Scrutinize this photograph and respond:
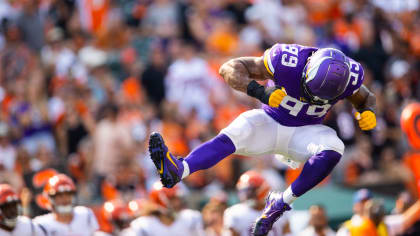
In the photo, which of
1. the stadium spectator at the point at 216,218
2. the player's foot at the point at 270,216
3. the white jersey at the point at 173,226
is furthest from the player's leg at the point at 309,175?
the stadium spectator at the point at 216,218

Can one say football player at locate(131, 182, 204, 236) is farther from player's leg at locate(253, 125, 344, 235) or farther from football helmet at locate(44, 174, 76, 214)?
player's leg at locate(253, 125, 344, 235)

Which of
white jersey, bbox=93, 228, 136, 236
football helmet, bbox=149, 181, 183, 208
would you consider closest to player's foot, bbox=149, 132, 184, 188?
white jersey, bbox=93, 228, 136, 236

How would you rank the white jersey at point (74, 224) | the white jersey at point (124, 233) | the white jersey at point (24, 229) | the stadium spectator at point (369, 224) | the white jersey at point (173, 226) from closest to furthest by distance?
1. the white jersey at point (24, 229)
2. the white jersey at point (74, 224)
3. the stadium spectator at point (369, 224)
4. the white jersey at point (124, 233)
5. the white jersey at point (173, 226)

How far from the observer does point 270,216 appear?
655 centimetres

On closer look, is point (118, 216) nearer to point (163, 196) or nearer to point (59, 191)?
point (163, 196)

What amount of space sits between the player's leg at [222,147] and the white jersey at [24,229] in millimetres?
1937

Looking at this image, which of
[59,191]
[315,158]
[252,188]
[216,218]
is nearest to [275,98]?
[315,158]

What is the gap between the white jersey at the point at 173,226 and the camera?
8.66 meters

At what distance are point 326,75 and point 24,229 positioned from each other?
333 centimetres

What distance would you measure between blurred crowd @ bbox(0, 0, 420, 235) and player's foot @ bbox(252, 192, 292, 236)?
305 centimetres

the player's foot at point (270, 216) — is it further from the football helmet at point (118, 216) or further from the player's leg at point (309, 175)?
the football helmet at point (118, 216)

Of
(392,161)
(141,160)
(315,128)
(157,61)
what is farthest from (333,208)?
(315,128)

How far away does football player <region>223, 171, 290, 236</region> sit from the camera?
343 inches

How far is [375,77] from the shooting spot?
1484 centimetres
